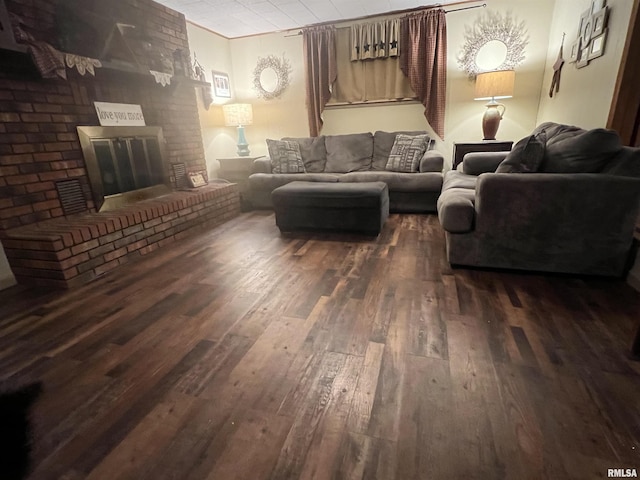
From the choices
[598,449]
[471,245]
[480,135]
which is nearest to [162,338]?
[598,449]

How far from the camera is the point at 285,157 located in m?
4.02

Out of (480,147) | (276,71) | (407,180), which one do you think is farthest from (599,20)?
(276,71)

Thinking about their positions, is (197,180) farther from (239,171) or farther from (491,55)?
(491,55)

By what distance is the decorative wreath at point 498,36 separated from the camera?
3.67m

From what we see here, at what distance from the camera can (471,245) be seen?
2.04m

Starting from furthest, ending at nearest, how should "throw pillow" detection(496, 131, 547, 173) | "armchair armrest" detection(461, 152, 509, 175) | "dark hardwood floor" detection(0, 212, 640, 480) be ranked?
1. "armchair armrest" detection(461, 152, 509, 175)
2. "throw pillow" detection(496, 131, 547, 173)
3. "dark hardwood floor" detection(0, 212, 640, 480)

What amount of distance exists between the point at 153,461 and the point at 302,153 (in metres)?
3.65

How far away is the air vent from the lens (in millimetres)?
2381

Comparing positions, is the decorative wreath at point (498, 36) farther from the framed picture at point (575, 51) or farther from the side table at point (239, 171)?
the side table at point (239, 171)

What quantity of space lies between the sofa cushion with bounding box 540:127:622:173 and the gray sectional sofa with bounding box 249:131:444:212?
1.39 meters

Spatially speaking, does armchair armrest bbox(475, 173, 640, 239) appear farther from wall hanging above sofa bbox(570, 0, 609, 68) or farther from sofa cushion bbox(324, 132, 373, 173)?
sofa cushion bbox(324, 132, 373, 173)

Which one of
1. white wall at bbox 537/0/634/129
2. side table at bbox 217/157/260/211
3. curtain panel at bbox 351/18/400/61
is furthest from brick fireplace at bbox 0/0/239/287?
white wall at bbox 537/0/634/129

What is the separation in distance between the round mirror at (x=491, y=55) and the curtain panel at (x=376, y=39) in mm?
970

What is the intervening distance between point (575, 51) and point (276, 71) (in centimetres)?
346
